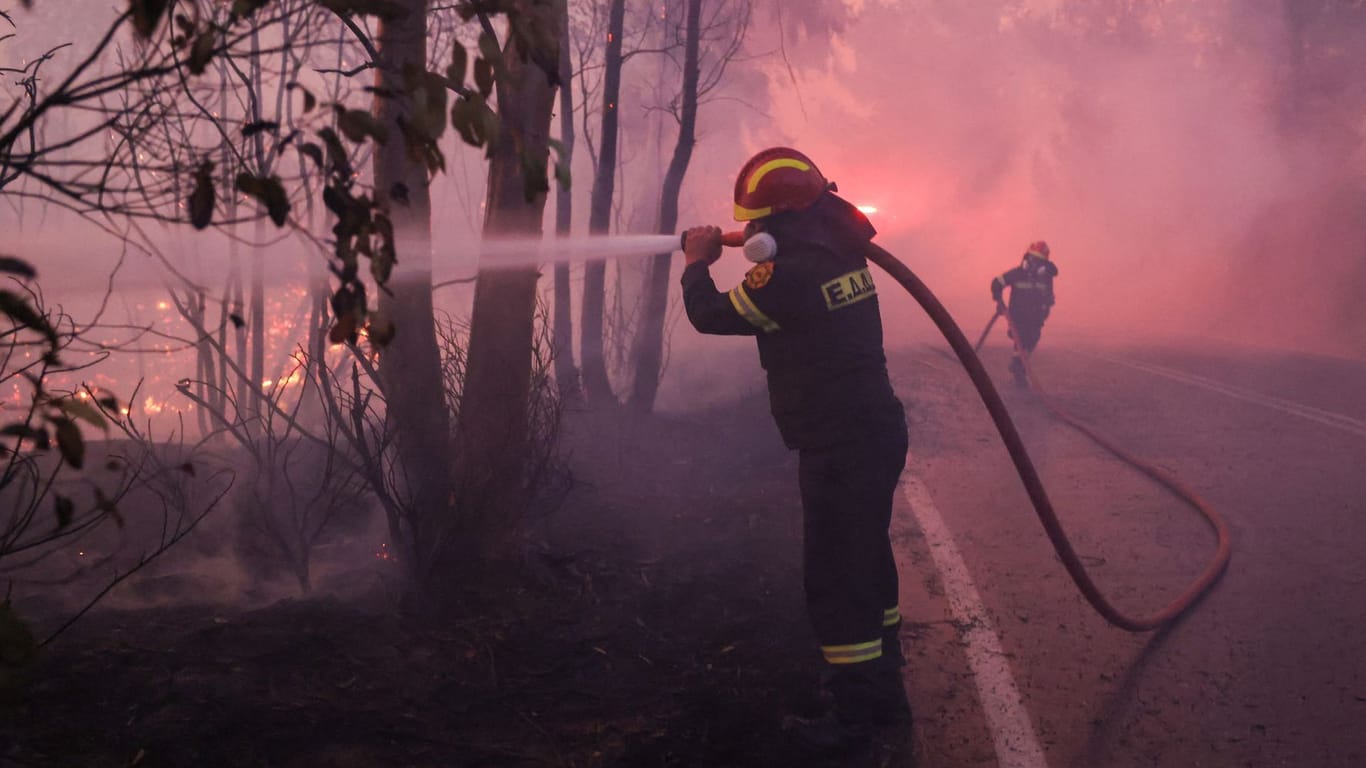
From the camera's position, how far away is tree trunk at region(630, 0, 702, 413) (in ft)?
29.3

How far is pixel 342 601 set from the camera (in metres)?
4.66

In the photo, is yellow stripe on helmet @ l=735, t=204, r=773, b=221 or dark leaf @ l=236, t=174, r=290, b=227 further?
yellow stripe on helmet @ l=735, t=204, r=773, b=221

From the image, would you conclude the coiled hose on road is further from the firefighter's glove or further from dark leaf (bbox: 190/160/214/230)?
dark leaf (bbox: 190/160/214/230)

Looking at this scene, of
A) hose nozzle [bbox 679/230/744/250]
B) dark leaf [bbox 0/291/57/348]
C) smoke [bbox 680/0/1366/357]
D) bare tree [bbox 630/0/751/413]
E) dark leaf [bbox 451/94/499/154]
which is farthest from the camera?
smoke [bbox 680/0/1366/357]

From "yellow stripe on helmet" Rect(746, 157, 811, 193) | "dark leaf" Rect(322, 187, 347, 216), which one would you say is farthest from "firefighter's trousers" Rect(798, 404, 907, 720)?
"dark leaf" Rect(322, 187, 347, 216)

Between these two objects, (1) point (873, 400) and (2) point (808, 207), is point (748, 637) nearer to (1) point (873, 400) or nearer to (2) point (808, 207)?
(1) point (873, 400)

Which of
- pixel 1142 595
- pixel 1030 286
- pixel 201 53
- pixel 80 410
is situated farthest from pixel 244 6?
pixel 1030 286

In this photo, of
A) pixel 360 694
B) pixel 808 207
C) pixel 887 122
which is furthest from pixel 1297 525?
pixel 887 122

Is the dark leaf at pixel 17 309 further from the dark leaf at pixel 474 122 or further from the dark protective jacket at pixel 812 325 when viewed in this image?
the dark protective jacket at pixel 812 325

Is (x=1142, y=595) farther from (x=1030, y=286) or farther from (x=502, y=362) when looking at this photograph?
(x=1030, y=286)

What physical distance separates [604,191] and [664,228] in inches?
27.1

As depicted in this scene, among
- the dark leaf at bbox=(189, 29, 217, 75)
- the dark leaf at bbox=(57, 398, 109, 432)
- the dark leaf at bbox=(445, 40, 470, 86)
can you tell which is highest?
the dark leaf at bbox=(445, 40, 470, 86)

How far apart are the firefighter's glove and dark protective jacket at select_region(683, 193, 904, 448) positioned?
216 mm

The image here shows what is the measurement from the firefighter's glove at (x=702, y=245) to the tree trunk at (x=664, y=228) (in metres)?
4.21
